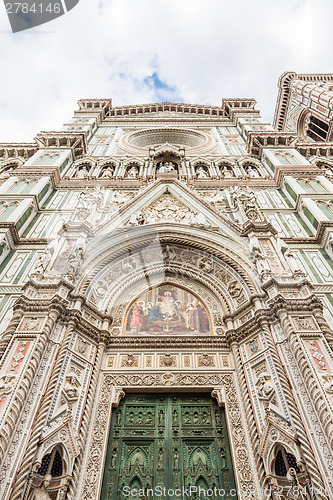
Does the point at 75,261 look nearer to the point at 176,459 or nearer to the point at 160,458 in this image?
the point at 160,458

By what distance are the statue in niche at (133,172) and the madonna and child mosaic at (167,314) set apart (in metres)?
6.76

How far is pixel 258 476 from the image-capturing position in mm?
5469

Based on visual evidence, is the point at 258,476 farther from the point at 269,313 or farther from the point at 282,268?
the point at 282,268

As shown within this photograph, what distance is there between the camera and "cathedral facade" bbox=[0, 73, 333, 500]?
5.36 m

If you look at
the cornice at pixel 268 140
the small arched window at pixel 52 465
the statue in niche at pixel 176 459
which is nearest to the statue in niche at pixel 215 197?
the cornice at pixel 268 140

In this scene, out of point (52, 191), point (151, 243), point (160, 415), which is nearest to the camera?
point (160, 415)

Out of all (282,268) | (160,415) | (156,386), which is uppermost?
(282,268)

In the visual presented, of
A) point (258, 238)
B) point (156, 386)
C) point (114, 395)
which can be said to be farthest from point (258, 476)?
point (258, 238)

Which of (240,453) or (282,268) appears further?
(282,268)

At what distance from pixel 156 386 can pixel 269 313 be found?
269cm

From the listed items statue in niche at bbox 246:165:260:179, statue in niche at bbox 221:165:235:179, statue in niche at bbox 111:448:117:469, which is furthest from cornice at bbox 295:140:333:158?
statue in niche at bbox 111:448:117:469

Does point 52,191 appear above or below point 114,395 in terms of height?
above

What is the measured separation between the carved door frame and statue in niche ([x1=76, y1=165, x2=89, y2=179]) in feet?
30.1

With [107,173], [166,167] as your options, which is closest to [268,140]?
[166,167]
